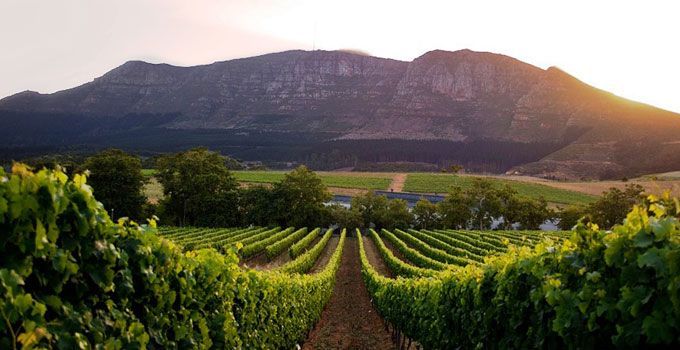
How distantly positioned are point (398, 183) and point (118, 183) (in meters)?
74.4

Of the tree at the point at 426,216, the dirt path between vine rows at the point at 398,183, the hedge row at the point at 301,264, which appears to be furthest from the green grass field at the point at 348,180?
the hedge row at the point at 301,264

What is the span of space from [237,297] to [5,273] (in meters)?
5.39

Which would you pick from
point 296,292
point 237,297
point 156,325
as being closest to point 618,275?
point 156,325

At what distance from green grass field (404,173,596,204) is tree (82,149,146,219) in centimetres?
5417

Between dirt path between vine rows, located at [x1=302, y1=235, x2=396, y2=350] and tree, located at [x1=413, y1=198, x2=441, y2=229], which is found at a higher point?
dirt path between vine rows, located at [x1=302, y1=235, x2=396, y2=350]

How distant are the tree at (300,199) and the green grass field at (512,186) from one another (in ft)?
95.9

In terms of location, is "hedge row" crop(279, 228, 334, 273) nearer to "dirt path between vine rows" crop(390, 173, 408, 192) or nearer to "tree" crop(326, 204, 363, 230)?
"tree" crop(326, 204, 363, 230)

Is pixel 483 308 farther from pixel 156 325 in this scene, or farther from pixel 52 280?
pixel 52 280

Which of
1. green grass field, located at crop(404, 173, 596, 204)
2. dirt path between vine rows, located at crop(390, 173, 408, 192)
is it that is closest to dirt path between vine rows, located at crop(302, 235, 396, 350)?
green grass field, located at crop(404, 173, 596, 204)

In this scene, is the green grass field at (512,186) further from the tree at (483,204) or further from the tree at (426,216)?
the tree at (426,216)

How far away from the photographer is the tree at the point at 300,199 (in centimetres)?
7225

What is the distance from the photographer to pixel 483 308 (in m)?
7.27

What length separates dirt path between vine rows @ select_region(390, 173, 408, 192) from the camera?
11425 cm

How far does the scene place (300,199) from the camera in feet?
242
